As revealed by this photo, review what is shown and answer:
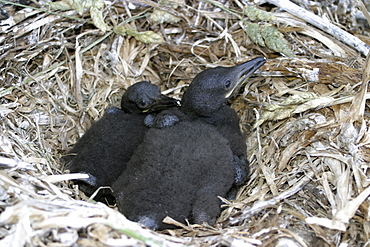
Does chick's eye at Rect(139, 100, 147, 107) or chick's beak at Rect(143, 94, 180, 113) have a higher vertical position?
chick's eye at Rect(139, 100, 147, 107)

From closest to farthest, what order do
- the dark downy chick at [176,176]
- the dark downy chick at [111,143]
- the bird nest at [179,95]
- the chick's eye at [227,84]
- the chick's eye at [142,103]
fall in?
the bird nest at [179,95] → the dark downy chick at [176,176] → the dark downy chick at [111,143] → the chick's eye at [227,84] → the chick's eye at [142,103]

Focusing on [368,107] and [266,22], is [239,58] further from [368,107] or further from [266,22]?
[368,107]

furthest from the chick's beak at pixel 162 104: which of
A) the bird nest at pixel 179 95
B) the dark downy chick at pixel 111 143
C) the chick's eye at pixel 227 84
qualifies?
the chick's eye at pixel 227 84

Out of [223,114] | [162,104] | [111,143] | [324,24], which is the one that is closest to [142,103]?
[162,104]

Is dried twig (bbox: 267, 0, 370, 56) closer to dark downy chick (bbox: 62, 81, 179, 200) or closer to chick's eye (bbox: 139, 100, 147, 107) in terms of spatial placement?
dark downy chick (bbox: 62, 81, 179, 200)

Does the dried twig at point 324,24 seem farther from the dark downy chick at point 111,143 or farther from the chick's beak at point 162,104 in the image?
the dark downy chick at point 111,143

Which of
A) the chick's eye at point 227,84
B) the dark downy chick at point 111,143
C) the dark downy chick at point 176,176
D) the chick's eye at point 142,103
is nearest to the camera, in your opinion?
the dark downy chick at point 176,176

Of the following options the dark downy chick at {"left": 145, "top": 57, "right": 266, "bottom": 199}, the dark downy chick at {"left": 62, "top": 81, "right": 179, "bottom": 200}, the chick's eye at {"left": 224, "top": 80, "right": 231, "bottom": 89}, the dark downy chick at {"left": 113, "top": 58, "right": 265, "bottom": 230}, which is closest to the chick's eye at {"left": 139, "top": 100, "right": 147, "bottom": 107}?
the dark downy chick at {"left": 62, "top": 81, "right": 179, "bottom": 200}

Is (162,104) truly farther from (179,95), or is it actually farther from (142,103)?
(179,95)
